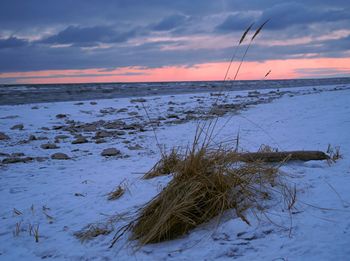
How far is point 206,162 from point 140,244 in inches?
34.3

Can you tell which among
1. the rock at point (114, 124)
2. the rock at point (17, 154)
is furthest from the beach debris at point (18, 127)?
the rock at point (17, 154)

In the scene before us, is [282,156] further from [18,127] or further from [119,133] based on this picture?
[18,127]

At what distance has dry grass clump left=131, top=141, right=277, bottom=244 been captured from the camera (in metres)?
2.31

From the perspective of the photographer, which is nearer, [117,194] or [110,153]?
[117,194]

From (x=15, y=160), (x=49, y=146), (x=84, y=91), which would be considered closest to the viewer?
(x=15, y=160)

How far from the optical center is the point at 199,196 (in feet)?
7.89

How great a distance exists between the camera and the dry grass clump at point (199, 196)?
91.0 inches

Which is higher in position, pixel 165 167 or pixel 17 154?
pixel 165 167

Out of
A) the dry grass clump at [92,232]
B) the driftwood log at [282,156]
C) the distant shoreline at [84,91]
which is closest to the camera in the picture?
the dry grass clump at [92,232]

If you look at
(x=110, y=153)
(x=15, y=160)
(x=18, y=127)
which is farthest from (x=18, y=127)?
(x=110, y=153)

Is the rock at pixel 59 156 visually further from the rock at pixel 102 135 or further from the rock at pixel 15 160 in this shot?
the rock at pixel 102 135

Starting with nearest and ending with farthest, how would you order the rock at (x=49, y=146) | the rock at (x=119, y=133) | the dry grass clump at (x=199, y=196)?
the dry grass clump at (x=199, y=196), the rock at (x=49, y=146), the rock at (x=119, y=133)

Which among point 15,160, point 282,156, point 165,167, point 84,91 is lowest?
point 15,160

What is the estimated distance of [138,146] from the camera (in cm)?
632
